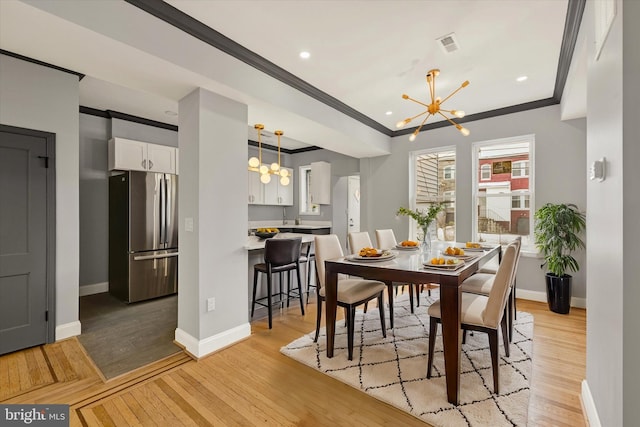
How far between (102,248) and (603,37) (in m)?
5.83

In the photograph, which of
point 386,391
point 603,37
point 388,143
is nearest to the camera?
point 603,37

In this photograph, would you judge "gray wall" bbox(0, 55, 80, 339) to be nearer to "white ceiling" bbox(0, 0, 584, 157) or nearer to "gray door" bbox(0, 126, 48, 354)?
"gray door" bbox(0, 126, 48, 354)

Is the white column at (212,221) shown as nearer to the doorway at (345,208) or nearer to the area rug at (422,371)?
the area rug at (422,371)

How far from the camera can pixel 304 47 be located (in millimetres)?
2760

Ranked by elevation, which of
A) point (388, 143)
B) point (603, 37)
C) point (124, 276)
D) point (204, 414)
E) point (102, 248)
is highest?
point (388, 143)

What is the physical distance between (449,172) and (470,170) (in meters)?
0.37

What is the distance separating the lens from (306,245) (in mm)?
4043

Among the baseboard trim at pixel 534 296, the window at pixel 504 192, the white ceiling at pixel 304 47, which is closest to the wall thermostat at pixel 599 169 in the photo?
the white ceiling at pixel 304 47

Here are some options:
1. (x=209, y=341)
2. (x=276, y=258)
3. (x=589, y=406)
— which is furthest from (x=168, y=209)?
(x=589, y=406)

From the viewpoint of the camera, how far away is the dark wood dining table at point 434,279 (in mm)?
1928

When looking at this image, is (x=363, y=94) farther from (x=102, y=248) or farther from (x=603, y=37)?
(x=102, y=248)

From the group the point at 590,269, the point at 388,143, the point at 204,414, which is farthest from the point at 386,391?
the point at 388,143

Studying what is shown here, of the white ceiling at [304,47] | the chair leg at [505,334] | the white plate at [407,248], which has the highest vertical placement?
the white ceiling at [304,47]

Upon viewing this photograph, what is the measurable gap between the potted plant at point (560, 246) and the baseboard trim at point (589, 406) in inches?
80.5
